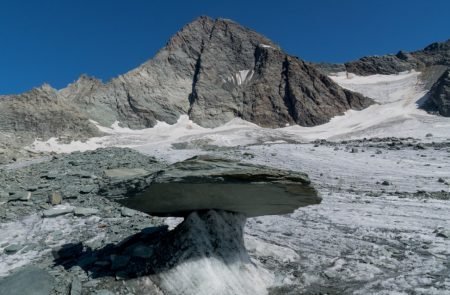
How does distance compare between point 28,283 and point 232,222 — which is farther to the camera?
point 232,222

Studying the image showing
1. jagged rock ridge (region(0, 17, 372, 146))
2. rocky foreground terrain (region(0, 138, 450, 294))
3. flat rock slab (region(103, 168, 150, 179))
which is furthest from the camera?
jagged rock ridge (region(0, 17, 372, 146))

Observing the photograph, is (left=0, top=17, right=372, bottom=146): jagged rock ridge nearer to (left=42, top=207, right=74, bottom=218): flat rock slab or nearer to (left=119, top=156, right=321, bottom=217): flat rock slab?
(left=42, top=207, right=74, bottom=218): flat rock slab

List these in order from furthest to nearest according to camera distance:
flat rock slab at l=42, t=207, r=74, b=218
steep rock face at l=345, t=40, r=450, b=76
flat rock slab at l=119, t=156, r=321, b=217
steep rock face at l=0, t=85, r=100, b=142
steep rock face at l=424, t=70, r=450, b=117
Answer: steep rock face at l=345, t=40, r=450, b=76
steep rock face at l=0, t=85, r=100, b=142
steep rock face at l=424, t=70, r=450, b=117
flat rock slab at l=42, t=207, r=74, b=218
flat rock slab at l=119, t=156, r=321, b=217

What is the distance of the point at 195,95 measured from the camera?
335ft

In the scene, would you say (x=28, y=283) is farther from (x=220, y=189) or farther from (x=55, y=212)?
(x=55, y=212)

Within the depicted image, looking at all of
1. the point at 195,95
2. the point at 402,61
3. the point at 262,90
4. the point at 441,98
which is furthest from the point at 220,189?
the point at 402,61

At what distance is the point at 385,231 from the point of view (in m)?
11.6

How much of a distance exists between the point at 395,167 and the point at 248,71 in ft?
308

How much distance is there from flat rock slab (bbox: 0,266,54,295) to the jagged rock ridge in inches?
2891

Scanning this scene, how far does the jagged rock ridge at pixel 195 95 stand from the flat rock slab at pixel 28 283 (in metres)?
73.4

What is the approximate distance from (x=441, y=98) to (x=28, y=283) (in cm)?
7911

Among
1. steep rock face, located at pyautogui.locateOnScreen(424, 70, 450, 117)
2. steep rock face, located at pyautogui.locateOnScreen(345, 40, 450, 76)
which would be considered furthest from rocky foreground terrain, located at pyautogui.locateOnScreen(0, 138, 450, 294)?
steep rock face, located at pyautogui.locateOnScreen(345, 40, 450, 76)

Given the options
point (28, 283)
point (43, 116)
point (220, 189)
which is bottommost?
point (28, 283)

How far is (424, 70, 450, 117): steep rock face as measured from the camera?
73.8m
